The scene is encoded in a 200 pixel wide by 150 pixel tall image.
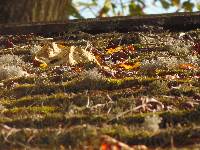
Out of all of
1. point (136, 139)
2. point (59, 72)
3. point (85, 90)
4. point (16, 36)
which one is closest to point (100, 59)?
point (59, 72)

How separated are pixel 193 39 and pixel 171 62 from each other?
108 centimetres

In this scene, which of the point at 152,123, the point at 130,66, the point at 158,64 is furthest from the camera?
the point at 130,66

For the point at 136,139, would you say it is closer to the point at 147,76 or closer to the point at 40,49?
the point at 147,76

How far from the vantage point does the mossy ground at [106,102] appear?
2.66 m

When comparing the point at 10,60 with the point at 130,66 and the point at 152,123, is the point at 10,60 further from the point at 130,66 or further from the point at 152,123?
the point at 152,123

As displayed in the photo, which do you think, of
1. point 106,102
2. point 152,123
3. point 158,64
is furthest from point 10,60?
point 152,123

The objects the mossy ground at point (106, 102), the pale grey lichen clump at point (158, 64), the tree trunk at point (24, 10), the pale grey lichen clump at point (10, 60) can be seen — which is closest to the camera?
the mossy ground at point (106, 102)

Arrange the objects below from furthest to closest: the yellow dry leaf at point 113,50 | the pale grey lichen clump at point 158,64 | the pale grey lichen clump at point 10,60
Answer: the yellow dry leaf at point 113,50 < the pale grey lichen clump at point 10,60 < the pale grey lichen clump at point 158,64

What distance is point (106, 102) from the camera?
3336 millimetres

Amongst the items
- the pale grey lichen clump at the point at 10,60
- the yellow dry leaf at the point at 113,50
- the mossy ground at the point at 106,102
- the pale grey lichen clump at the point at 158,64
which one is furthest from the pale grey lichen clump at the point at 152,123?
the yellow dry leaf at the point at 113,50

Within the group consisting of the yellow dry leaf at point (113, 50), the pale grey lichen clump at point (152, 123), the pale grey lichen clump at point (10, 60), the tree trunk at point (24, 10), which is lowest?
the pale grey lichen clump at point (152, 123)

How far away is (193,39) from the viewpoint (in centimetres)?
523

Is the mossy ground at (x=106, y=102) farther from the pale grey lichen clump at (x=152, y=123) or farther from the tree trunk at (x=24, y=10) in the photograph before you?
the tree trunk at (x=24, y=10)

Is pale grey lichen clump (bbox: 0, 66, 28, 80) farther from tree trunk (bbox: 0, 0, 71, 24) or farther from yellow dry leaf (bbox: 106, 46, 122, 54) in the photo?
tree trunk (bbox: 0, 0, 71, 24)
